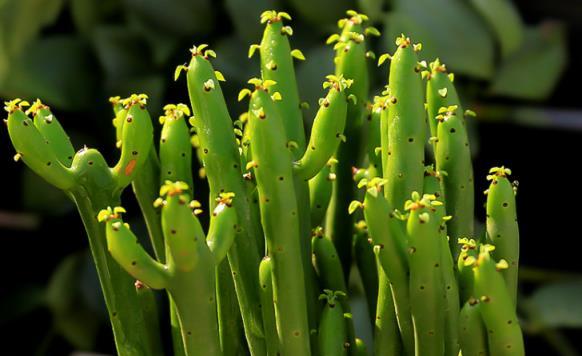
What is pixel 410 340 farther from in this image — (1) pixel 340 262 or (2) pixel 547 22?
(2) pixel 547 22

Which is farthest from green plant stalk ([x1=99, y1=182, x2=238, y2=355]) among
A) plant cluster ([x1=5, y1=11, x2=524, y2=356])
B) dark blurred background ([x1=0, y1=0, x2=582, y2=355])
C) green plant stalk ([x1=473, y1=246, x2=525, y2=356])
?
dark blurred background ([x1=0, y1=0, x2=582, y2=355])

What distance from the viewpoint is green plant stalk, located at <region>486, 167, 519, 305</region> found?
43cm

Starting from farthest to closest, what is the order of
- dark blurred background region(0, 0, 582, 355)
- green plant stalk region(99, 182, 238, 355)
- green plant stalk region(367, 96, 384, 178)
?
dark blurred background region(0, 0, 582, 355)
green plant stalk region(367, 96, 384, 178)
green plant stalk region(99, 182, 238, 355)

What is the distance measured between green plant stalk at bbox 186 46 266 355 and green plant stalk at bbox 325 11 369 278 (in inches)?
2.8

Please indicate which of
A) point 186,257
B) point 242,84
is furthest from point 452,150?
point 242,84

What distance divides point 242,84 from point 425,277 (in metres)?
0.79

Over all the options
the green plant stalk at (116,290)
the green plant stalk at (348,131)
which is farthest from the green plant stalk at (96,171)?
the green plant stalk at (348,131)

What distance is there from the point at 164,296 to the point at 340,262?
0.73m

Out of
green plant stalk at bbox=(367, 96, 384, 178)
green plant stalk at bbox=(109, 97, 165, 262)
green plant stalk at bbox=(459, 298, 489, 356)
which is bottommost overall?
green plant stalk at bbox=(459, 298, 489, 356)

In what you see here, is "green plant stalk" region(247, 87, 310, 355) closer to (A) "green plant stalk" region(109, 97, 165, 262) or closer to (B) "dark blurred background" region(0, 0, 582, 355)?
(A) "green plant stalk" region(109, 97, 165, 262)

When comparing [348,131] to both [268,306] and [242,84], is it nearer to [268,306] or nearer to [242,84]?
[268,306]

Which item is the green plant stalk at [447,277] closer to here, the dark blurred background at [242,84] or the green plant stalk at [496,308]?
the green plant stalk at [496,308]

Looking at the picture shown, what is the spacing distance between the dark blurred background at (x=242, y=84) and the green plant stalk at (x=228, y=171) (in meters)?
0.67

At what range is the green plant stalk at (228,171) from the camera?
43 centimetres
